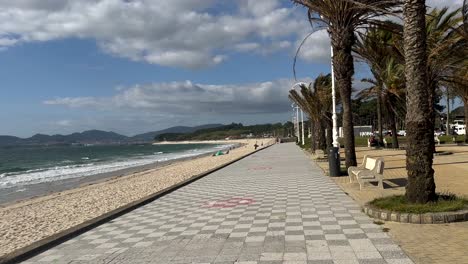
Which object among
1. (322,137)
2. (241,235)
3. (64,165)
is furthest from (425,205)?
(64,165)

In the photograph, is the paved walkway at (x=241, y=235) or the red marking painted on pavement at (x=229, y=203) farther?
the red marking painted on pavement at (x=229, y=203)

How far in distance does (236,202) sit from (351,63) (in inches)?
283

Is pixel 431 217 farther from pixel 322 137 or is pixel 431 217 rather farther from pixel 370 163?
pixel 322 137

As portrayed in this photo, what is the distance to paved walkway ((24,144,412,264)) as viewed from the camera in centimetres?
591

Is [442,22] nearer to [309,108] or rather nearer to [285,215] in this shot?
[309,108]

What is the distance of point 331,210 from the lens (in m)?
9.12

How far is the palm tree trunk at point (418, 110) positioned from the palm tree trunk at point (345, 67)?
7.31 meters

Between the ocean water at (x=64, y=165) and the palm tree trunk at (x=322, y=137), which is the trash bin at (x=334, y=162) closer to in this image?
the palm tree trunk at (x=322, y=137)

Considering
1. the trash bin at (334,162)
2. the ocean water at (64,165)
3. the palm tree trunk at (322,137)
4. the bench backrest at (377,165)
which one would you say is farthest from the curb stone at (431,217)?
the ocean water at (64,165)

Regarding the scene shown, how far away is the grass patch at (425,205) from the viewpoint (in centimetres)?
746

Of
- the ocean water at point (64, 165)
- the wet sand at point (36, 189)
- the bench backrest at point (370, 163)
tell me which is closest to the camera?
the bench backrest at point (370, 163)

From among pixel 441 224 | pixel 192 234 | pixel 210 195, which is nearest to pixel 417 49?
pixel 441 224

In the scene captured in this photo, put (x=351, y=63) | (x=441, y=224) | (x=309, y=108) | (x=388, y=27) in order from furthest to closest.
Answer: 1. (x=309, y=108)
2. (x=351, y=63)
3. (x=388, y=27)
4. (x=441, y=224)

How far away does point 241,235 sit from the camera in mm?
7176
